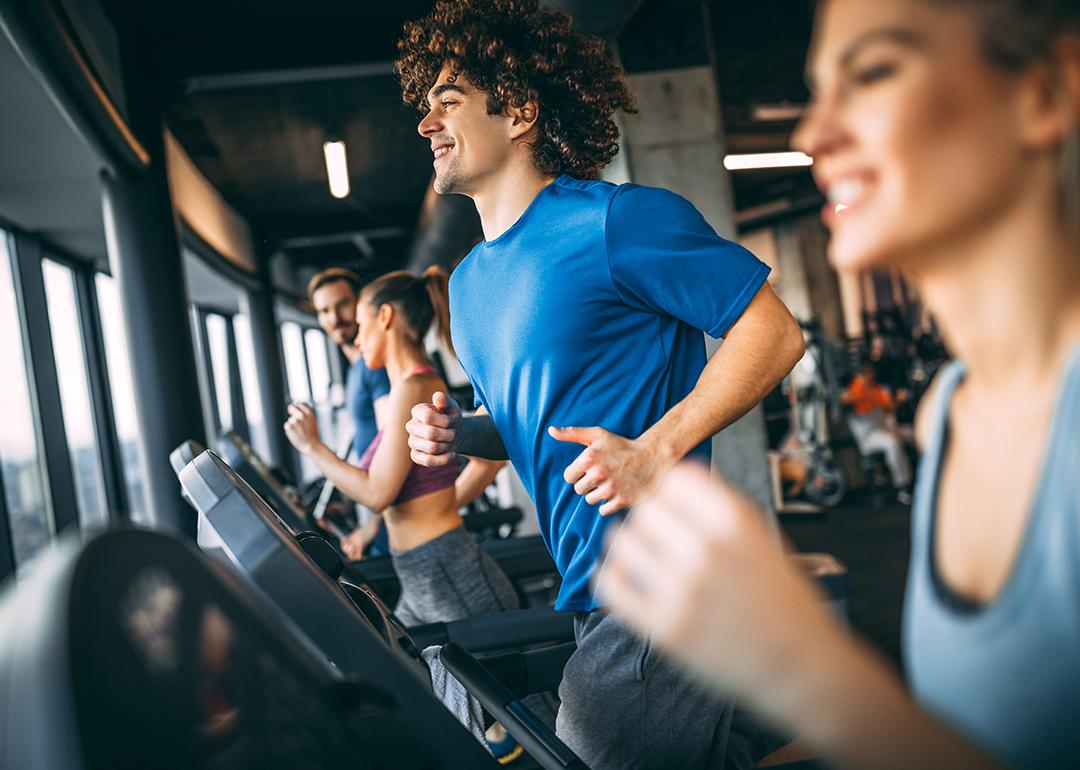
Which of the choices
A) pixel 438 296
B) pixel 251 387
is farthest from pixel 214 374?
pixel 438 296

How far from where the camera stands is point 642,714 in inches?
46.6

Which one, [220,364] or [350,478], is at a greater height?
[220,364]

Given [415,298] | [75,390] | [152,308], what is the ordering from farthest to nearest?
[75,390]
[152,308]
[415,298]

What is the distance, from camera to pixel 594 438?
1007 millimetres

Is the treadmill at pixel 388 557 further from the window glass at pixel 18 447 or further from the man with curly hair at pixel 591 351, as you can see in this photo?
the window glass at pixel 18 447

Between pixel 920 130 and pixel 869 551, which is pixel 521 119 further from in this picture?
pixel 869 551

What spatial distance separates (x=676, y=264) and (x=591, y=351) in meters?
0.18

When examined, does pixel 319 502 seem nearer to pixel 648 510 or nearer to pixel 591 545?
pixel 591 545

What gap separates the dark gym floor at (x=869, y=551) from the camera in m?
3.88

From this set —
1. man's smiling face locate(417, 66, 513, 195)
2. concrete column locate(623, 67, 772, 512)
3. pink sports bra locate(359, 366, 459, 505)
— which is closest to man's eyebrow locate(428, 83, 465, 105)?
man's smiling face locate(417, 66, 513, 195)

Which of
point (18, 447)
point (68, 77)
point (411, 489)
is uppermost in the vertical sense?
point (68, 77)

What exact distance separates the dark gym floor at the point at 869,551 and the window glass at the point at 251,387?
645 centimetres

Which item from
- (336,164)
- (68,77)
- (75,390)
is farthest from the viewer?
(75,390)

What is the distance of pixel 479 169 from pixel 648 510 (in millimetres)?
1097
